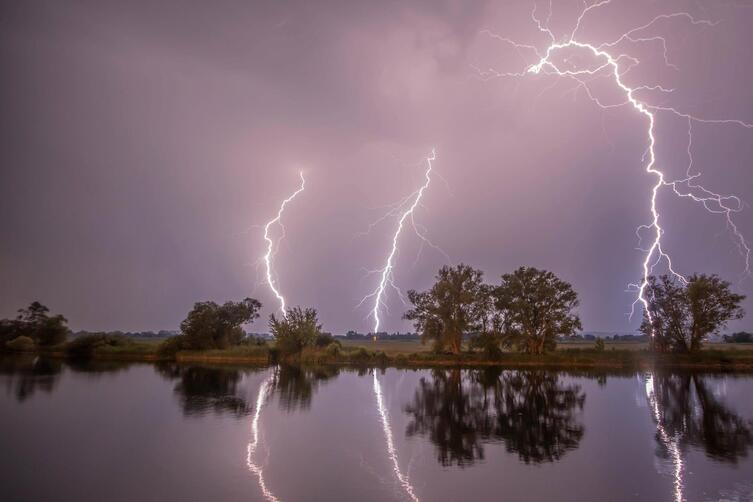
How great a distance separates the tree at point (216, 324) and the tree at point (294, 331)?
8616 mm

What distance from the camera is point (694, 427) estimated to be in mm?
13836

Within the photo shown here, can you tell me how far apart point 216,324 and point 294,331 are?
10871 millimetres

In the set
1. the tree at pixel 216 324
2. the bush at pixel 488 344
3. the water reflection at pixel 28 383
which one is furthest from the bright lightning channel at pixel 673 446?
the tree at pixel 216 324

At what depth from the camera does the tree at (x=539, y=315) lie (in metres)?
41.5

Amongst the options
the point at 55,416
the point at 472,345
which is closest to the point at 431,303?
the point at 472,345

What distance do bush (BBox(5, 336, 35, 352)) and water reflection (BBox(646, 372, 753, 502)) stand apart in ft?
193

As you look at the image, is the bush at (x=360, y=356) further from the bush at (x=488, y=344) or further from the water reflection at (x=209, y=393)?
the water reflection at (x=209, y=393)

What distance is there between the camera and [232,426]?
12.9 metres

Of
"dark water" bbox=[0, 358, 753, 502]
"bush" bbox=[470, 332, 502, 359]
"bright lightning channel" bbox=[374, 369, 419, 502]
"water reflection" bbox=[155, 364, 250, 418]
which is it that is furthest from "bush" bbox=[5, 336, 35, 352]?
"bush" bbox=[470, 332, 502, 359]

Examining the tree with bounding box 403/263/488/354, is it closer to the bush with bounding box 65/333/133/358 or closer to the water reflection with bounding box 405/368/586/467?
the water reflection with bounding box 405/368/586/467

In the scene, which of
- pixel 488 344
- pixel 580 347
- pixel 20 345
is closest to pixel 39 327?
pixel 20 345

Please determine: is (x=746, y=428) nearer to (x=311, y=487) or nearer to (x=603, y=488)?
(x=603, y=488)

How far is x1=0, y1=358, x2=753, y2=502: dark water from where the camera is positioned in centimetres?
803

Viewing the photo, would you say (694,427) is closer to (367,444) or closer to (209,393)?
(367,444)
